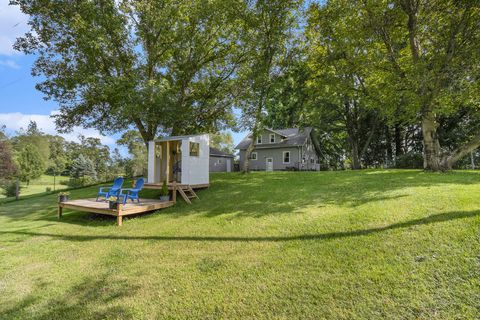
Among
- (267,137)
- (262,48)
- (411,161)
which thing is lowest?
(411,161)

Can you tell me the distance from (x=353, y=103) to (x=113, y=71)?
67.5ft

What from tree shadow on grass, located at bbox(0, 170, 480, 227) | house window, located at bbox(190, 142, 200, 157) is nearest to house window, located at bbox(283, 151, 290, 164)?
tree shadow on grass, located at bbox(0, 170, 480, 227)

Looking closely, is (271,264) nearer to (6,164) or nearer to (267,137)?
(267,137)

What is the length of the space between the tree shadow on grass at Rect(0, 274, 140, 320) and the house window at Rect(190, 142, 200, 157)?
651cm

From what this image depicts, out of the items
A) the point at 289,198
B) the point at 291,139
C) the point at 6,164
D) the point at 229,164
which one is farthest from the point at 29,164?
the point at 289,198

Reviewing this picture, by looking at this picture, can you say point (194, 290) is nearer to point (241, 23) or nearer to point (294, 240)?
point (294, 240)

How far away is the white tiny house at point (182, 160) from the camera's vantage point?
943cm

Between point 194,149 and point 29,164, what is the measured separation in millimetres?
29918

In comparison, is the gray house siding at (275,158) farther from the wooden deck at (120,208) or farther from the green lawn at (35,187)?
the green lawn at (35,187)

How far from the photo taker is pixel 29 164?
28.0 meters

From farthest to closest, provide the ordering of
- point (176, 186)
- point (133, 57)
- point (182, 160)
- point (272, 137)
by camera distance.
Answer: point (272, 137), point (133, 57), point (182, 160), point (176, 186)

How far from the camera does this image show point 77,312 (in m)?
2.94

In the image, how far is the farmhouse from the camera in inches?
864

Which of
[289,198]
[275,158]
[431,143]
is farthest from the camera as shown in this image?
[275,158]
